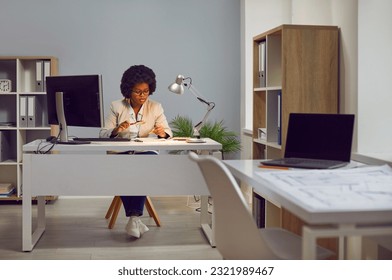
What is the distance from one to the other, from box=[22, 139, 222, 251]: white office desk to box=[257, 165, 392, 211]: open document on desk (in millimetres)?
1468

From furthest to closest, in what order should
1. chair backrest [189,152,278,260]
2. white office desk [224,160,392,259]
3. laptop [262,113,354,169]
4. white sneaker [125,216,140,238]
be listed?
white sneaker [125,216,140,238]
laptop [262,113,354,169]
chair backrest [189,152,278,260]
white office desk [224,160,392,259]

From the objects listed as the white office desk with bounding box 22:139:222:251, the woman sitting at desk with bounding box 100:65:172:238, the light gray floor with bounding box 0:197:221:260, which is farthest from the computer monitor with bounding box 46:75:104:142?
the light gray floor with bounding box 0:197:221:260

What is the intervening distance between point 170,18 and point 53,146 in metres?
2.35

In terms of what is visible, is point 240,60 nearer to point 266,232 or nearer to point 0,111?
point 0,111

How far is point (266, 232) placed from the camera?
2219mm

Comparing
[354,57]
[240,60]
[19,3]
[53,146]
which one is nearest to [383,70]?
[354,57]

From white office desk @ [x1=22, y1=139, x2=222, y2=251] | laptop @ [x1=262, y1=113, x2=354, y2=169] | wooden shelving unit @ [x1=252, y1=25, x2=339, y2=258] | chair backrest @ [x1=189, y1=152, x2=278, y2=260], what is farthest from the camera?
white office desk @ [x1=22, y1=139, x2=222, y2=251]

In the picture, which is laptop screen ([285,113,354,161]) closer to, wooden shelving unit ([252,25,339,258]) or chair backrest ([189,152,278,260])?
chair backrest ([189,152,278,260])

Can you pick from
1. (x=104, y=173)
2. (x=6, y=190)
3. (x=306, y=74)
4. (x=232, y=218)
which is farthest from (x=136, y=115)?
(x=232, y=218)

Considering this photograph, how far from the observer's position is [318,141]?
2529 mm

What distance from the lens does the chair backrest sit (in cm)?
178

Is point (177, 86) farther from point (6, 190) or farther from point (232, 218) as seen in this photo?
point (232, 218)

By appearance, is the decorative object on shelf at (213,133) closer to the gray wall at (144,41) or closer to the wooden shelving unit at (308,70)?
the gray wall at (144,41)

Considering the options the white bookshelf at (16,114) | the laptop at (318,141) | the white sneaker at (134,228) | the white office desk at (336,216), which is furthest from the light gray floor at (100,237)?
the white office desk at (336,216)
